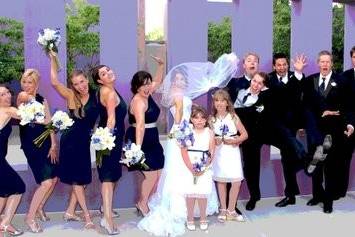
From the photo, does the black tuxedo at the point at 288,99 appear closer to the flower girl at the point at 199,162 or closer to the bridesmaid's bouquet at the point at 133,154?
the flower girl at the point at 199,162

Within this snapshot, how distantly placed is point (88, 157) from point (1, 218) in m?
1.09

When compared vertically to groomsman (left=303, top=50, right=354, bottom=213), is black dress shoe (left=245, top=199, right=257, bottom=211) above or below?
below

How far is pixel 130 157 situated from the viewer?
5.26 m

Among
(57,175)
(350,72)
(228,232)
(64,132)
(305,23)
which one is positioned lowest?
(228,232)

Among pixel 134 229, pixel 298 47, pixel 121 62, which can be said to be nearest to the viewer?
pixel 134 229

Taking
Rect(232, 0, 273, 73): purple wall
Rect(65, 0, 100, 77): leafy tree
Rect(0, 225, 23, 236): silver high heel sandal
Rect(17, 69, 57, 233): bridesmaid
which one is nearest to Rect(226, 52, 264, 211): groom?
Rect(232, 0, 273, 73): purple wall

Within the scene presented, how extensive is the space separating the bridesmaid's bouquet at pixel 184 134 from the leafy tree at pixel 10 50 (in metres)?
16.6

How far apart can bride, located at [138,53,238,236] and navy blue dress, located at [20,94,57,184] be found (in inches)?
42.2

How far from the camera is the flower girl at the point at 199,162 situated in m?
5.48

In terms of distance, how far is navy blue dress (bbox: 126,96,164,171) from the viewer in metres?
5.70

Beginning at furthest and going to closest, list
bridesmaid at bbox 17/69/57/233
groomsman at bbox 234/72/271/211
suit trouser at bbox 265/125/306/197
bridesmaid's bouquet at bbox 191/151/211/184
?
suit trouser at bbox 265/125/306/197
groomsman at bbox 234/72/271/211
bridesmaid's bouquet at bbox 191/151/211/184
bridesmaid at bbox 17/69/57/233

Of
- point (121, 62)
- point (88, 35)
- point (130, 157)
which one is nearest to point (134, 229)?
point (130, 157)

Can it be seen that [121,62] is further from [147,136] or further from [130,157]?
[130,157]

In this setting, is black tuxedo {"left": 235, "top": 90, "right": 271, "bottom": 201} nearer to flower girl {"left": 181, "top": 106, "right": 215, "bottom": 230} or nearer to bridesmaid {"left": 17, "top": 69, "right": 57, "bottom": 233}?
flower girl {"left": 181, "top": 106, "right": 215, "bottom": 230}
